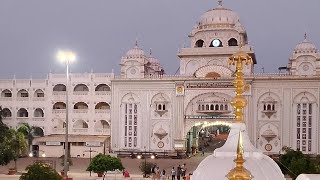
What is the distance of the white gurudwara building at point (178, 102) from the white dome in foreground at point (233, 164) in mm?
31005

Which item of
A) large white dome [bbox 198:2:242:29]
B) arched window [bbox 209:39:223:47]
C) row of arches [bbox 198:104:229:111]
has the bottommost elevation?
row of arches [bbox 198:104:229:111]

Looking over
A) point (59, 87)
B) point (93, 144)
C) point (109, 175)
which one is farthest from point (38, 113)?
point (109, 175)

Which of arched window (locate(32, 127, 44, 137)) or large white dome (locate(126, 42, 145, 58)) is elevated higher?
large white dome (locate(126, 42, 145, 58))

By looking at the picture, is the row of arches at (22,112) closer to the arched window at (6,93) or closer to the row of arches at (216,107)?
the arched window at (6,93)

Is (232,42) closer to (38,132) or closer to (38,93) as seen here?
(38,93)

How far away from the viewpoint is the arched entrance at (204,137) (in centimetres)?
4419

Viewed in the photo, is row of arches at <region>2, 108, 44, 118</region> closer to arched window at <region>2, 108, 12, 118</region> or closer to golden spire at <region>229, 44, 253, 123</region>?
arched window at <region>2, 108, 12, 118</region>

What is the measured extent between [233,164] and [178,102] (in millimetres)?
32972

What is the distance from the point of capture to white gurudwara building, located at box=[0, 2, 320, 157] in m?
41.5

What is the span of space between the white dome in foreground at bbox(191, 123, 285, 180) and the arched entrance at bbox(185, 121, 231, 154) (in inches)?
1166

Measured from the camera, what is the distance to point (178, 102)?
43219 millimetres

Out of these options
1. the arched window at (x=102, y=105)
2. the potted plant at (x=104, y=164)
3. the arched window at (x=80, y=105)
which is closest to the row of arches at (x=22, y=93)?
the arched window at (x=80, y=105)

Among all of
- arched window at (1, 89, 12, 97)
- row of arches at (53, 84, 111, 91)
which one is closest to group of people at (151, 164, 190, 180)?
row of arches at (53, 84, 111, 91)

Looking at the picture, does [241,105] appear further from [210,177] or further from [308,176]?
[210,177]
